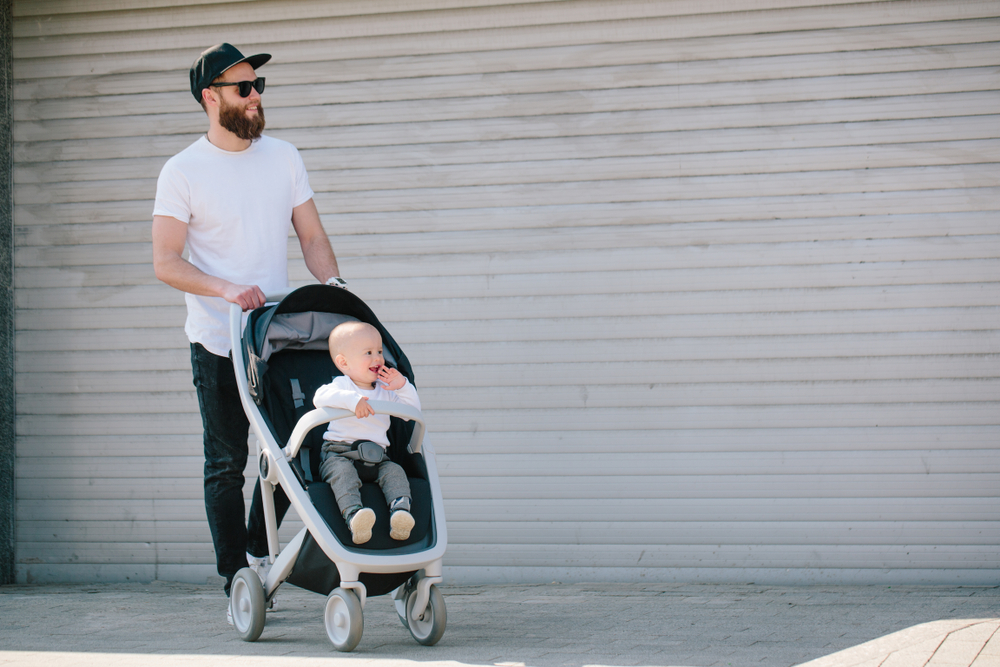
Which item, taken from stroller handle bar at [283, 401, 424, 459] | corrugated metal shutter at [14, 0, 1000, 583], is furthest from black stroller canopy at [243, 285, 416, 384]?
corrugated metal shutter at [14, 0, 1000, 583]

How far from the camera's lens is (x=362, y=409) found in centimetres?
313

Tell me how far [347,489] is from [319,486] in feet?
0.40

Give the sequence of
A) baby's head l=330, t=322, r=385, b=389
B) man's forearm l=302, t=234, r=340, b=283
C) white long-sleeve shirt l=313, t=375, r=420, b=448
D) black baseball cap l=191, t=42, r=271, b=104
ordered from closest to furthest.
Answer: white long-sleeve shirt l=313, t=375, r=420, b=448 < baby's head l=330, t=322, r=385, b=389 < black baseball cap l=191, t=42, r=271, b=104 < man's forearm l=302, t=234, r=340, b=283

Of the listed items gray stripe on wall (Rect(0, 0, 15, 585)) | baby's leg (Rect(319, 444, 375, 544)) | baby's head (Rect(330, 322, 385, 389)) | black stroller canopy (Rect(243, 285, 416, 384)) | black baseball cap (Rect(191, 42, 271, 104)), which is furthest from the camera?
gray stripe on wall (Rect(0, 0, 15, 585))

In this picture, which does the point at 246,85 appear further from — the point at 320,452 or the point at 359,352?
the point at 320,452

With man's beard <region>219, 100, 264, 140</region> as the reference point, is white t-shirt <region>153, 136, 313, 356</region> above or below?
below

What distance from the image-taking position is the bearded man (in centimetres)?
371

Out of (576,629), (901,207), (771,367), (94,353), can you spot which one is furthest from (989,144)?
(94,353)

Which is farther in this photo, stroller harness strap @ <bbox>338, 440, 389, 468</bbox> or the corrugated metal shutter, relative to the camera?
the corrugated metal shutter

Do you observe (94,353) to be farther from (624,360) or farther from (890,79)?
(890,79)

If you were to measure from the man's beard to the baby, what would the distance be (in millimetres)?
957

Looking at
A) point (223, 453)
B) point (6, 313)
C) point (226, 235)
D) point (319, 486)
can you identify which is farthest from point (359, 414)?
point (6, 313)

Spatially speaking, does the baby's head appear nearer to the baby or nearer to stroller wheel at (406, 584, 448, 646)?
the baby

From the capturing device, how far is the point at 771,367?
4.79 meters
